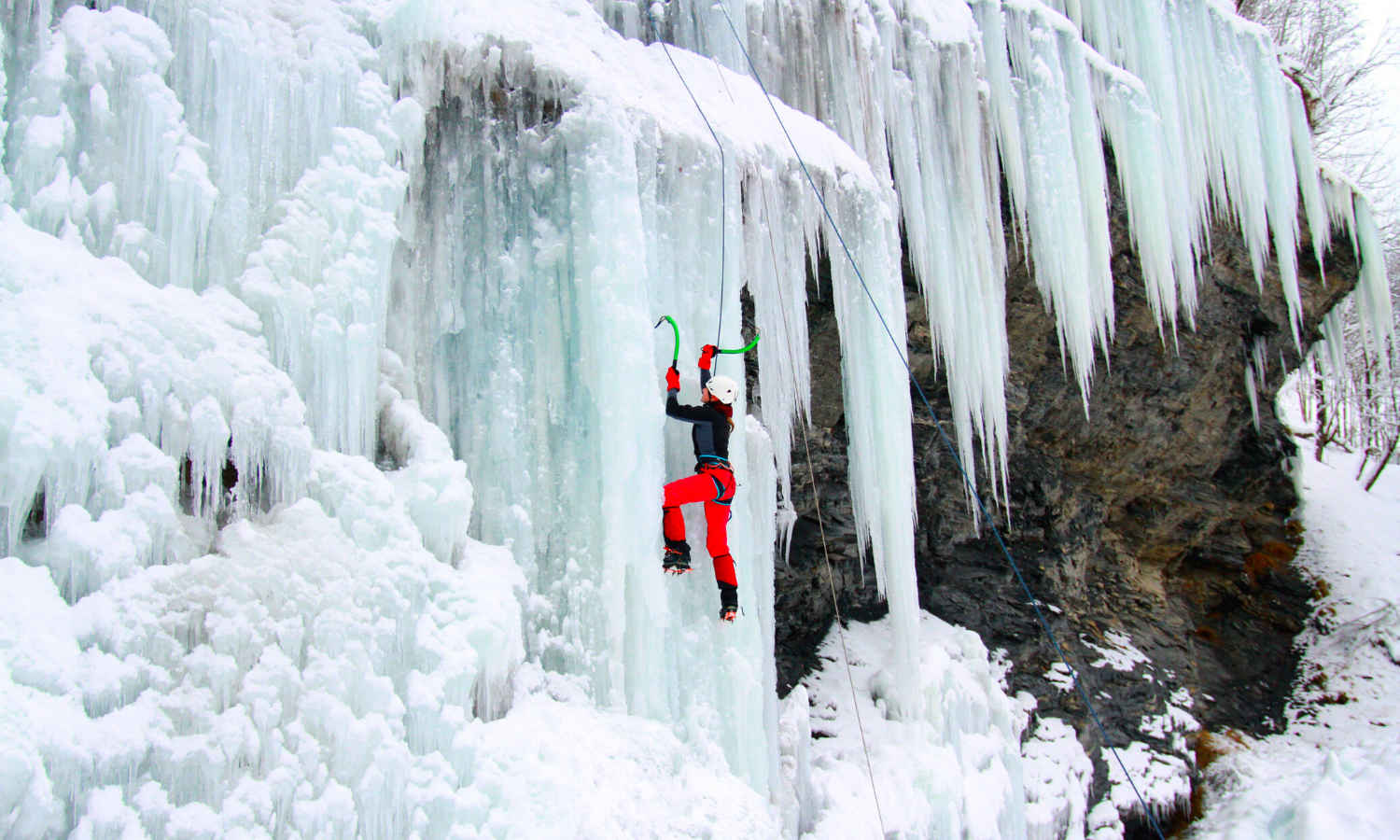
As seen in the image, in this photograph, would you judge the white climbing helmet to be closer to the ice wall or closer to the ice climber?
the ice climber

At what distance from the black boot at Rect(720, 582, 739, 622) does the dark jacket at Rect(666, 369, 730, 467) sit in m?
0.54

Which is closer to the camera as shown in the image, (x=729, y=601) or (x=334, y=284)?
(x=334, y=284)

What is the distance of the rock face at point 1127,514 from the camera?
265 inches

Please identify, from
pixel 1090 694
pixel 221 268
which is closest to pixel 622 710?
pixel 221 268

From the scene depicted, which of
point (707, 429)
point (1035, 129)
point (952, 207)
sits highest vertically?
point (1035, 129)

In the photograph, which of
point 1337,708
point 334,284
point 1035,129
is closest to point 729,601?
point 334,284

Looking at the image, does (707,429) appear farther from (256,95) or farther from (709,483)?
(256,95)

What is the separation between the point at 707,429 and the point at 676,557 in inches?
22.1

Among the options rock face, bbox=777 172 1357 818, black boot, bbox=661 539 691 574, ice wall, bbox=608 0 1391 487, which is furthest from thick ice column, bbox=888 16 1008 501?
black boot, bbox=661 539 691 574

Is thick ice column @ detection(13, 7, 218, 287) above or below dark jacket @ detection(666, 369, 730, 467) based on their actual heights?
above

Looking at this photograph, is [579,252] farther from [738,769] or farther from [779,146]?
[738,769]

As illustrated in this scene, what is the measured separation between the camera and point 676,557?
3447 millimetres

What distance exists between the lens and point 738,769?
12.0 ft

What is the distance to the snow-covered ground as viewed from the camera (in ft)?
19.2
